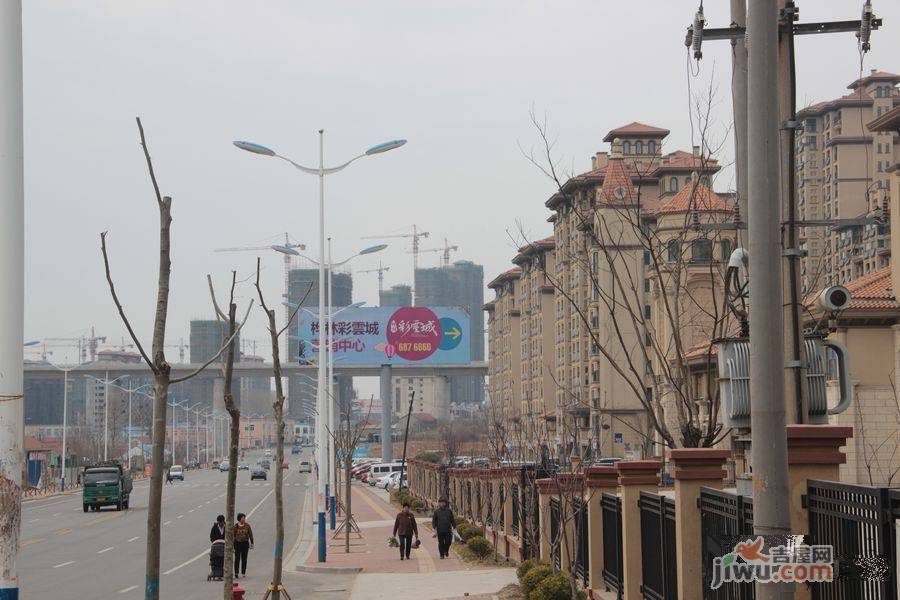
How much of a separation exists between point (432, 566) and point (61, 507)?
45.4m

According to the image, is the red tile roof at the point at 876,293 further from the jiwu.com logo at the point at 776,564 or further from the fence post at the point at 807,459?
the jiwu.com logo at the point at 776,564

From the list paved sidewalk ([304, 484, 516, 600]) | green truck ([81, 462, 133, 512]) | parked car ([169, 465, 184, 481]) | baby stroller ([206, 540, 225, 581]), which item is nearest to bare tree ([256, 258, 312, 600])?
paved sidewalk ([304, 484, 516, 600])

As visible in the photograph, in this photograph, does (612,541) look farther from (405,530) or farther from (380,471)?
(380,471)

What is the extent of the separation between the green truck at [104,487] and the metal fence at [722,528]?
53300mm

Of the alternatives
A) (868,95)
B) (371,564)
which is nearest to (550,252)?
(868,95)

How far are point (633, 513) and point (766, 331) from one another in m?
9.14

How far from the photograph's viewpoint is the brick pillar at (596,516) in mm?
18188

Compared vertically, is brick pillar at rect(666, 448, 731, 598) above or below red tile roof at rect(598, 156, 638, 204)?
below

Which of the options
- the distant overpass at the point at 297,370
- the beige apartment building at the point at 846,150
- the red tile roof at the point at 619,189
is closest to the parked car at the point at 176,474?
the distant overpass at the point at 297,370

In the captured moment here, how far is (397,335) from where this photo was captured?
120 metres

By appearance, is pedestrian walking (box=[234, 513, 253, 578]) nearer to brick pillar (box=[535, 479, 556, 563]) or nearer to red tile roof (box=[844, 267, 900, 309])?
brick pillar (box=[535, 479, 556, 563])

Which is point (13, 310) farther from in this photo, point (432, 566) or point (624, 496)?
point (432, 566)

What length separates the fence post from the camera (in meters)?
8.77

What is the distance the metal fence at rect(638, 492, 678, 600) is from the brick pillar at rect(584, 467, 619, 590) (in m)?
2.90
